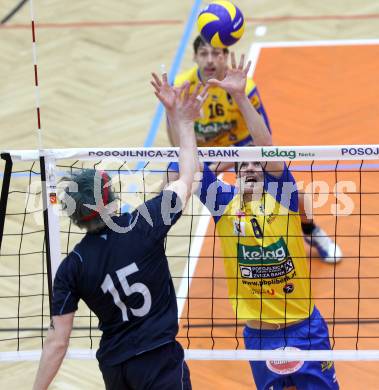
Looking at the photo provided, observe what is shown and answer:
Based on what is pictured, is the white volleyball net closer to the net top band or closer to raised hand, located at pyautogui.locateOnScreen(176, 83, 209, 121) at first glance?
the net top band

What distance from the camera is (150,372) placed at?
16.0ft

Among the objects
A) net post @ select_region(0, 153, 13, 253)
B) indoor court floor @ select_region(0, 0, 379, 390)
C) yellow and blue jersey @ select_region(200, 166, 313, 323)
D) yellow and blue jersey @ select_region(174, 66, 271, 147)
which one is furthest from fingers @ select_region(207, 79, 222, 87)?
indoor court floor @ select_region(0, 0, 379, 390)

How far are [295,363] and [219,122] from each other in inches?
105

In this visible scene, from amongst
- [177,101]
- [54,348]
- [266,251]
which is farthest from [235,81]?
[54,348]

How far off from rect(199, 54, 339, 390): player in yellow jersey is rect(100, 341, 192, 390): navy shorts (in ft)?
3.03

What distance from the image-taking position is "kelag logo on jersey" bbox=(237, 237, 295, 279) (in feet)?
19.0

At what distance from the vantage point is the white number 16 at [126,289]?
15.6 ft

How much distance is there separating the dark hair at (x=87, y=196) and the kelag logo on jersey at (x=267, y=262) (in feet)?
4.38

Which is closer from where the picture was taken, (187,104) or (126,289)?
(126,289)

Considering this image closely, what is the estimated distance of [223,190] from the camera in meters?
6.03

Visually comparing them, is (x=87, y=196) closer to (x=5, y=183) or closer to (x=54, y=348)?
(x=54, y=348)

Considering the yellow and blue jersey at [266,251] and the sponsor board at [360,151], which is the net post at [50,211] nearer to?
the yellow and blue jersey at [266,251]

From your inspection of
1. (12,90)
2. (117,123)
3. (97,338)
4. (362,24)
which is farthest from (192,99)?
(362,24)

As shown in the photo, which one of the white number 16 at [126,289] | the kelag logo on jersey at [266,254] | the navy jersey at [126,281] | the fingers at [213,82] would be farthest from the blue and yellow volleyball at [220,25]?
the white number 16 at [126,289]
